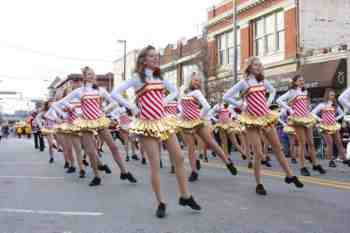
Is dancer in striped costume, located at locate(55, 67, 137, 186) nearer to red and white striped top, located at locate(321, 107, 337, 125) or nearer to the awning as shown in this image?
red and white striped top, located at locate(321, 107, 337, 125)

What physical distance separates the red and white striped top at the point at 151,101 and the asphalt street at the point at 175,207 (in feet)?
4.20

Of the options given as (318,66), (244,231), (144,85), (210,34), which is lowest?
(244,231)

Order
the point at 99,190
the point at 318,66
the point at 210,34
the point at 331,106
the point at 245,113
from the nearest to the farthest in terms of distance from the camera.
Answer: the point at 245,113, the point at 99,190, the point at 331,106, the point at 318,66, the point at 210,34

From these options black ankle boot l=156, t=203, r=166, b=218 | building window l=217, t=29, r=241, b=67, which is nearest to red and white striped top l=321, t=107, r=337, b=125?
black ankle boot l=156, t=203, r=166, b=218

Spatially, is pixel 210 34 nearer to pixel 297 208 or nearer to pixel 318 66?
pixel 318 66

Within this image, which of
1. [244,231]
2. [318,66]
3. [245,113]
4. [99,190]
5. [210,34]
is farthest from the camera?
[210,34]

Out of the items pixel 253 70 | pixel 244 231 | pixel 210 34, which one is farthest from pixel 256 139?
pixel 210 34

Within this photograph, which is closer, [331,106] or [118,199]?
[118,199]

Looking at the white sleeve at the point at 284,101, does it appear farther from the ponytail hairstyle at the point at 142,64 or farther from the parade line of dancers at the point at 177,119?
the ponytail hairstyle at the point at 142,64

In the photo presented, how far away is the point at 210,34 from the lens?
3719 centimetres

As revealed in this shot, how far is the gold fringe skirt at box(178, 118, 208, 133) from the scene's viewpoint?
33.9 ft

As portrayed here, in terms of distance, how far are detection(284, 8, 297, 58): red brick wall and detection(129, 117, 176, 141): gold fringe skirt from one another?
21.5 m

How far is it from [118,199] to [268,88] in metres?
3.18

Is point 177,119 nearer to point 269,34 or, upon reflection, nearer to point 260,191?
point 260,191
